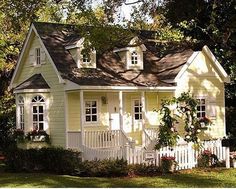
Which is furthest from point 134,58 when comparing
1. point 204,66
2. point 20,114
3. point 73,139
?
point 20,114

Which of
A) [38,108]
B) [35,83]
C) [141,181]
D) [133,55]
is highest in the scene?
[133,55]

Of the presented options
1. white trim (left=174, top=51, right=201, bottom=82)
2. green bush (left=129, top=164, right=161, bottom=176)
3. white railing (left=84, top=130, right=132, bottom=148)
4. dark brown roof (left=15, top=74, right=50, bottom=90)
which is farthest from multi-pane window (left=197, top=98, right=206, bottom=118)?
dark brown roof (left=15, top=74, right=50, bottom=90)

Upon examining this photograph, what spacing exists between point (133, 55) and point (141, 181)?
33.6ft

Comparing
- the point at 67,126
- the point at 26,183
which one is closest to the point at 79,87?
the point at 67,126

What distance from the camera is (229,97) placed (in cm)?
3081

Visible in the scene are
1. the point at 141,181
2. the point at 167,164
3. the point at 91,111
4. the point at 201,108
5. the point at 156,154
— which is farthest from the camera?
the point at 201,108

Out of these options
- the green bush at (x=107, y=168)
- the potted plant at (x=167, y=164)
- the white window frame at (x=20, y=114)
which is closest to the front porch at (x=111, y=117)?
the green bush at (x=107, y=168)

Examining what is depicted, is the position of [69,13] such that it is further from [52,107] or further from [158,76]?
[158,76]

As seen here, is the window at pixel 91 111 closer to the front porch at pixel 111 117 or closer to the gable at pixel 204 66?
the front porch at pixel 111 117

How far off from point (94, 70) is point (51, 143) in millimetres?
4428

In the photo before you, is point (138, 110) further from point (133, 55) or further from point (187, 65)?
point (187, 65)

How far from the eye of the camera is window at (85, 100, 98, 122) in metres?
23.4

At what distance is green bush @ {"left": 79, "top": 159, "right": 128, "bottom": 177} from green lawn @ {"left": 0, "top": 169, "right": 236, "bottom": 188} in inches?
29.1

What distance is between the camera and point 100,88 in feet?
71.3
